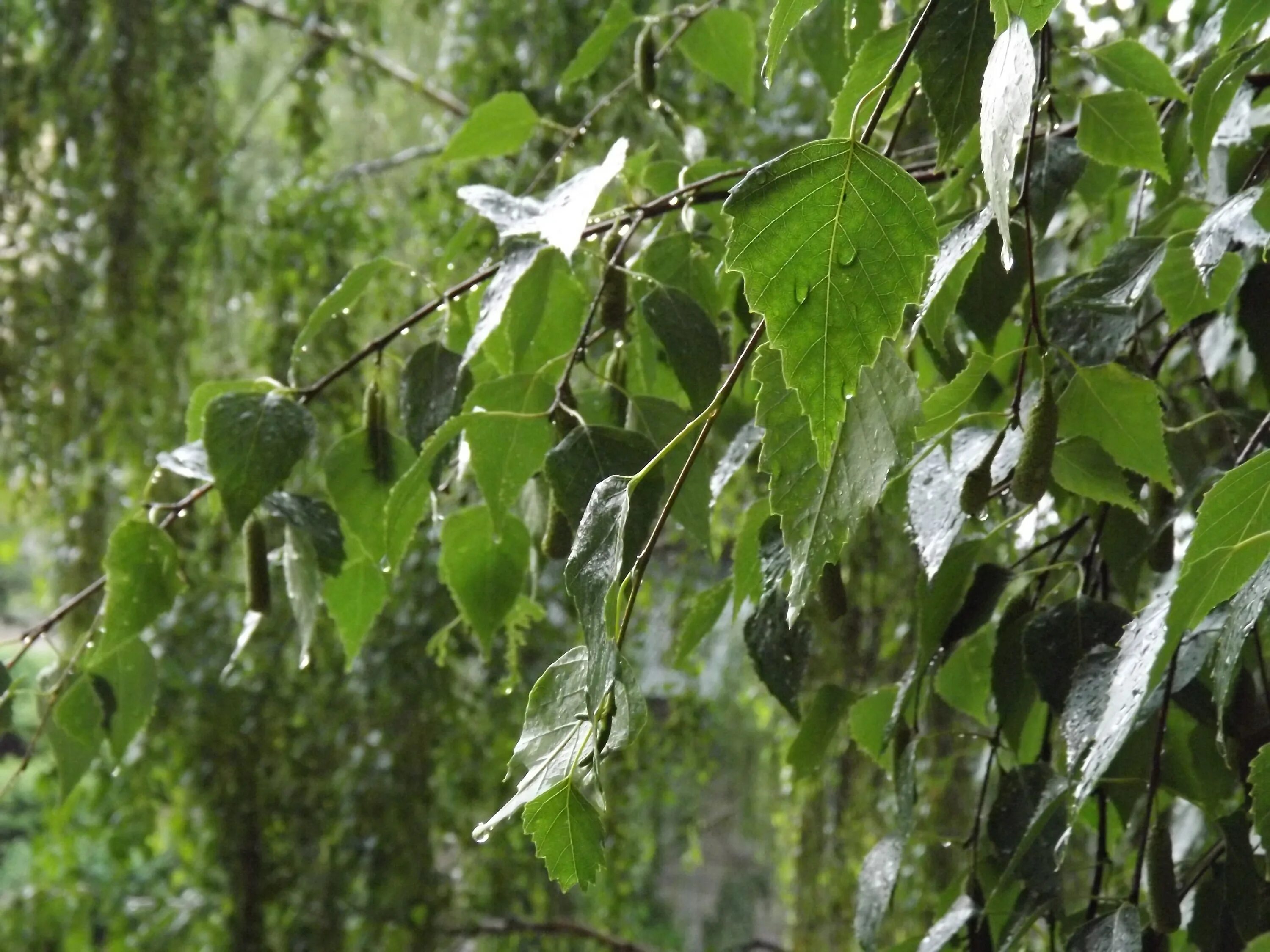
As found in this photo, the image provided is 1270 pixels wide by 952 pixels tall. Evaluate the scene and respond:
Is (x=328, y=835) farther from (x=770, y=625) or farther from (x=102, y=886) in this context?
(x=770, y=625)

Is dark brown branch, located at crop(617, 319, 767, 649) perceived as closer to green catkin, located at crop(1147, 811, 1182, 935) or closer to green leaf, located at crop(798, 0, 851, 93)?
green catkin, located at crop(1147, 811, 1182, 935)

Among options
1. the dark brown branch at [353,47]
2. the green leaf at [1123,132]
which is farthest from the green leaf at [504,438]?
the dark brown branch at [353,47]

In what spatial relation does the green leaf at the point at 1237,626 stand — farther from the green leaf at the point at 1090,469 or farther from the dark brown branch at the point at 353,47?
the dark brown branch at the point at 353,47

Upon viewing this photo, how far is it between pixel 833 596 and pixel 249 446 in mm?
205

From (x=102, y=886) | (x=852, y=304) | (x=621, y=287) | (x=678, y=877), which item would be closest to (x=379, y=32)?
(x=102, y=886)

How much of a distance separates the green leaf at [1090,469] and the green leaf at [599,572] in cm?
17

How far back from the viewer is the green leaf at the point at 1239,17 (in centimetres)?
43

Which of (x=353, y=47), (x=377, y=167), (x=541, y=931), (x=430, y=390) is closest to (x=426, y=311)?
(x=430, y=390)

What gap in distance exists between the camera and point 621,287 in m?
0.48

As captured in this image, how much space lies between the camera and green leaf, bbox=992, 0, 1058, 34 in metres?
0.25

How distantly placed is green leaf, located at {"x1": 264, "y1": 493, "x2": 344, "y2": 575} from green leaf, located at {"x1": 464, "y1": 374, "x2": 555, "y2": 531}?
0.07 m

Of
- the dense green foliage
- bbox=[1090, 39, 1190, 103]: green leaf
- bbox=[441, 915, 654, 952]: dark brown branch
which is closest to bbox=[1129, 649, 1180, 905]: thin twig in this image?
the dense green foliage

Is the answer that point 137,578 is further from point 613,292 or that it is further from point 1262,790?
point 1262,790

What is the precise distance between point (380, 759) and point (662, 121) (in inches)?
51.1
